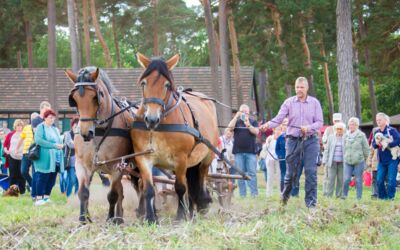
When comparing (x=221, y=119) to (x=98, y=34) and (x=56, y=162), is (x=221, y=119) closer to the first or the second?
(x=98, y=34)

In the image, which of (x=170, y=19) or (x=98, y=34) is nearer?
A: (x=98, y=34)

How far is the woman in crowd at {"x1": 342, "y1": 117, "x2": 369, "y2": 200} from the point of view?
14.0 m

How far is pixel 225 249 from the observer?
5660mm

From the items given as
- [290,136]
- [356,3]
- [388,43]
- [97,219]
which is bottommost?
[97,219]

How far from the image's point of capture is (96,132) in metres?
8.51

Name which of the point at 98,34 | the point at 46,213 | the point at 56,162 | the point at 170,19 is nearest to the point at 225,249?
the point at 46,213

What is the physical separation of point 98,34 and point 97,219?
29.0 metres

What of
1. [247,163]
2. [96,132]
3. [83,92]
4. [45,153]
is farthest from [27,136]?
[83,92]

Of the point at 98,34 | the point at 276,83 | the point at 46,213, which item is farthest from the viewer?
the point at 98,34

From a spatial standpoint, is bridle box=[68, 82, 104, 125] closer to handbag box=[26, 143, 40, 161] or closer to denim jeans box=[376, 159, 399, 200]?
handbag box=[26, 143, 40, 161]

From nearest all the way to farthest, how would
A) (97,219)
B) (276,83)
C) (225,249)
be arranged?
(225,249) < (97,219) < (276,83)

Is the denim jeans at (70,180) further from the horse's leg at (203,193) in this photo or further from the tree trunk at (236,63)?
the tree trunk at (236,63)

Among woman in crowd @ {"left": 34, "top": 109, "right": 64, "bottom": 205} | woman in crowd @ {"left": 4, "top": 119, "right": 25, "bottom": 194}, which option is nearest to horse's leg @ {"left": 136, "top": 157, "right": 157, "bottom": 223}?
woman in crowd @ {"left": 34, "top": 109, "right": 64, "bottom": 205}

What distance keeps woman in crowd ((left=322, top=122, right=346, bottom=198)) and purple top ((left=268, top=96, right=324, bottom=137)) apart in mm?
4036
